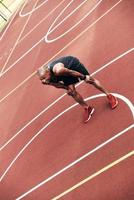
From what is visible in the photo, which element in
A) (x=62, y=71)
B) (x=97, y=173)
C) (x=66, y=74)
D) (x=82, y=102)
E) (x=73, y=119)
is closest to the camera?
(x=97, y=173)

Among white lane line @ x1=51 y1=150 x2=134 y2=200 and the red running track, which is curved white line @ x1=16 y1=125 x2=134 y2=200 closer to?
the red running track

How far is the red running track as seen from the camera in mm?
7711

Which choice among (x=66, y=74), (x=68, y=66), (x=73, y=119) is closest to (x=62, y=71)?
(x=66, y=74)

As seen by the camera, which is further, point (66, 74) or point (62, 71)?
point (66, 74)

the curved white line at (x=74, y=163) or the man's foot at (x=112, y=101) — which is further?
the man's foot at (x=112, y=101)

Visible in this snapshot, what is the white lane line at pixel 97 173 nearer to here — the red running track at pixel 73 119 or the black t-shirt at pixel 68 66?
the red running track at pixel 73 119

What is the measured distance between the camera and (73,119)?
376 inches

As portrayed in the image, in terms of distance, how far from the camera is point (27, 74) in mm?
13820

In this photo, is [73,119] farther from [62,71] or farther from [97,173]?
[97,173]

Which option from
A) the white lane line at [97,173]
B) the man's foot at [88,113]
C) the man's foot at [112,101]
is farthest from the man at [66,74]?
the white lane line at [97,173]

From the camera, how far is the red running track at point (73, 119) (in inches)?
304

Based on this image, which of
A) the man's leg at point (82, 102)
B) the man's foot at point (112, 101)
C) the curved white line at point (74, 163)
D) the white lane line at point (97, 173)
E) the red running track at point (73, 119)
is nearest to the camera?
the white lane line at point (97, 173)

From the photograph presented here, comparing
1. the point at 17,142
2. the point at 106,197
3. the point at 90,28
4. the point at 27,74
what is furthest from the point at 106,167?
the point at 27,74

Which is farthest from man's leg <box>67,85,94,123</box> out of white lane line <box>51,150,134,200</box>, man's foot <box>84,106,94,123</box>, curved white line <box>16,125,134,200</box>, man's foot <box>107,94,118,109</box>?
white lane line <box>51,150,134,200</box>
